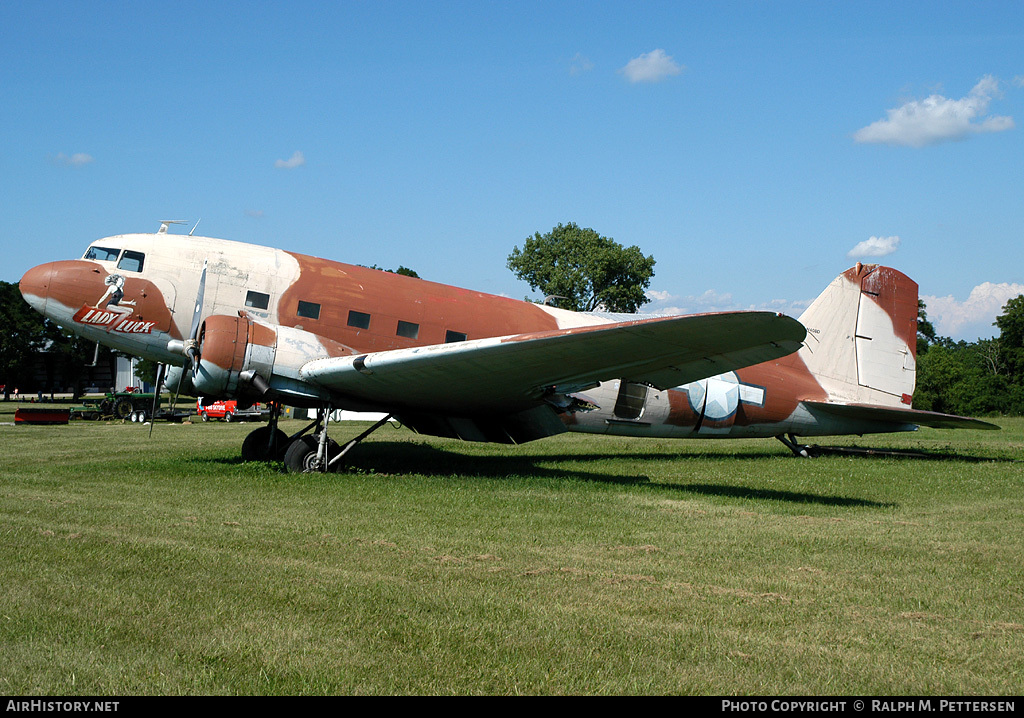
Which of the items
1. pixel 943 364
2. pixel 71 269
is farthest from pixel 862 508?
pixel 943 364

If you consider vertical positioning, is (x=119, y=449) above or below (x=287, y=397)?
below

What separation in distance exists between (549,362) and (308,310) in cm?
429

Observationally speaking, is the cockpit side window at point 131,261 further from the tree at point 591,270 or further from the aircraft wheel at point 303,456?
the tree at point 591,270

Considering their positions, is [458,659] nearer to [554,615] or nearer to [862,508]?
[554,615]

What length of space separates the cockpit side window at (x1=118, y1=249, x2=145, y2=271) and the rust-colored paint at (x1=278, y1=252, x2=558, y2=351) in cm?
225

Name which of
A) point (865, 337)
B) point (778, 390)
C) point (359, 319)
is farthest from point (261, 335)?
point (865, 337)

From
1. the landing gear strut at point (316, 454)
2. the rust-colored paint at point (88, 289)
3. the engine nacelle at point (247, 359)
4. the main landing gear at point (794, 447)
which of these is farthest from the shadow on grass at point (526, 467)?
the rust-colored paint at point (88, 289)

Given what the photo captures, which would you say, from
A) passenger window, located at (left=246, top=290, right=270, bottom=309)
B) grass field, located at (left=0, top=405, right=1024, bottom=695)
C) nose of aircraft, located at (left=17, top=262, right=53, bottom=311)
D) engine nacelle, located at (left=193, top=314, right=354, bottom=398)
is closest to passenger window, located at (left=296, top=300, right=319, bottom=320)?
passenger window, located at (left=246, top=290, right=270, bottom=309)

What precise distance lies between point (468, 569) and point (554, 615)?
48.8 inches

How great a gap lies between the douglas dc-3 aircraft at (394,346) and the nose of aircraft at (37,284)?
0.07 feet

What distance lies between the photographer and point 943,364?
5612 centimetres

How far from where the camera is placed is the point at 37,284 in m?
11.5

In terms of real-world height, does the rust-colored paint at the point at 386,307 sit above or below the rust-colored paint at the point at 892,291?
below

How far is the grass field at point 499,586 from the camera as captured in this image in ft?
12.0
